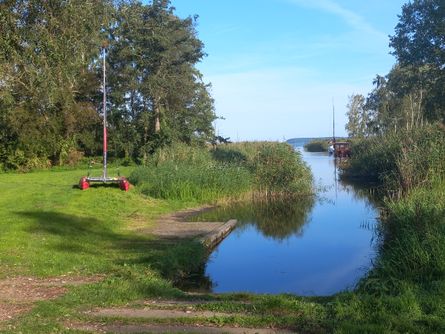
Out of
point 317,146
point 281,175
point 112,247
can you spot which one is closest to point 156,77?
point 281,175

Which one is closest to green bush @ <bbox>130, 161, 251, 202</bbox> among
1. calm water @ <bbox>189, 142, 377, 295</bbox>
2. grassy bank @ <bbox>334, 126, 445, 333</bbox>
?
calm water @ <bbox>189, 142, 377, 295</bbox>

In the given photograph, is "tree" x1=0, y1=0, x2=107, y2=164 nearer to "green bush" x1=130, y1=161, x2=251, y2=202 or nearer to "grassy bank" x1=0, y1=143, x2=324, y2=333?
"grassy bank" x1=0, y1=143, x2=324, y2=333

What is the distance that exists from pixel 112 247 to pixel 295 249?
5.86m

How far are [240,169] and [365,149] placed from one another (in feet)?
56.8

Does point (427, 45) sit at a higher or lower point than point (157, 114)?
higher

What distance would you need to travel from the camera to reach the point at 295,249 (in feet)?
52.9

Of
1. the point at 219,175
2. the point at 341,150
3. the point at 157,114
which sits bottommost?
the point at 219,175

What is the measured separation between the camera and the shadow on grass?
10.7 meters

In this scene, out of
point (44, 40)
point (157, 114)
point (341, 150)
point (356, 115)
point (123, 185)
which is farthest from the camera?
point (356, 115)

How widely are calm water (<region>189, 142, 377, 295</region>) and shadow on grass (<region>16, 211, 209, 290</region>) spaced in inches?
29.3

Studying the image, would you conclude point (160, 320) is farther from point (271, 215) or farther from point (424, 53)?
point (424, 53)

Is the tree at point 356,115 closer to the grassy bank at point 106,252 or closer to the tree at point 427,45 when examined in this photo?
the tree at point 427,45

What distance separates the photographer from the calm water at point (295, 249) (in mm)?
12008

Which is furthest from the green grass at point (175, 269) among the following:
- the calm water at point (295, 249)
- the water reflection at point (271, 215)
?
the water reflection at point (271, 215)
